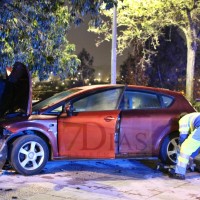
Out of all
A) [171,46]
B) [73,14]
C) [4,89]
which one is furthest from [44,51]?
[171,46]

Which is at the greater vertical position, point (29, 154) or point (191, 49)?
point (191, 49)

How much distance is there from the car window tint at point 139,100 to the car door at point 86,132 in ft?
0.92

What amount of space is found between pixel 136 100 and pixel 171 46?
119ft

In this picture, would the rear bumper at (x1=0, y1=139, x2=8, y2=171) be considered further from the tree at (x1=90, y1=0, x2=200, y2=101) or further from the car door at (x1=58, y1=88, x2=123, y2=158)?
the tree at (x1=90, y1=0, x2=200, y2=101)

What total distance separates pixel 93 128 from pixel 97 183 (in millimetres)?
1020

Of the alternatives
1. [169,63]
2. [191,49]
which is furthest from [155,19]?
[169,63]

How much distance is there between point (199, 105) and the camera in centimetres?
1539

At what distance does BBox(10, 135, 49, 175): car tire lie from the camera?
7.05 metres

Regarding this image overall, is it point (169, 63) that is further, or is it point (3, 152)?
point (169, 63)

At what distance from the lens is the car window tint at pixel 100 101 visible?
24.8 ft

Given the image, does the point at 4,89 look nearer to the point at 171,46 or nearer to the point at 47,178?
the point at 47,178

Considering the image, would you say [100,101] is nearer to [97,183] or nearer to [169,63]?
[97,183]

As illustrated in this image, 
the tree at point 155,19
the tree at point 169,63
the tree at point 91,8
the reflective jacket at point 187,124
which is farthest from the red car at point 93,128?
the tree at point 169,63

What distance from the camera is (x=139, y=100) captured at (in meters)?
7.91
